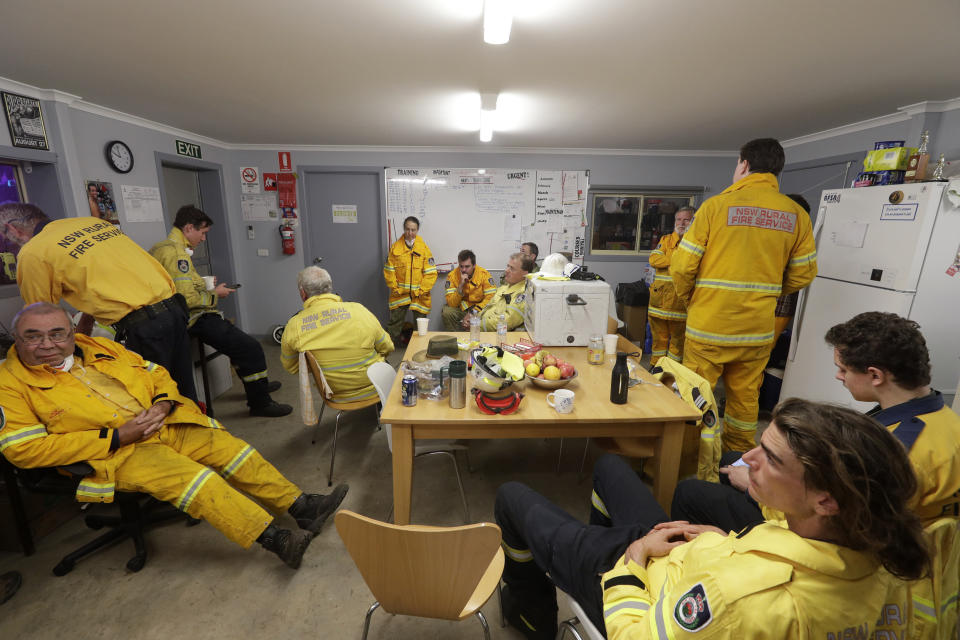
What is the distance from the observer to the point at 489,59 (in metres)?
2.21

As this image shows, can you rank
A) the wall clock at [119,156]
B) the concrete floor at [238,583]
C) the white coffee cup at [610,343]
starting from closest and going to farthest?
the concrete floor at [238,583]
the white coffee cup at [610,343]
the wall clock at [119,156]

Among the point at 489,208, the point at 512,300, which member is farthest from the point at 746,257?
the point at 489,208

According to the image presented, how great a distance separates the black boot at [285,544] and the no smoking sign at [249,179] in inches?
169

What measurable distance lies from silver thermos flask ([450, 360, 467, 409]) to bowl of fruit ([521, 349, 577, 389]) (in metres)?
0.39

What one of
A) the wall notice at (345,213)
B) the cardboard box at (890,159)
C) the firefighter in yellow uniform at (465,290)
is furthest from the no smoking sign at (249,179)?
the cardboard box at (890,159)

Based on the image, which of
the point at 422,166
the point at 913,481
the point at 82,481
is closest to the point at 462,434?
the point at 913,481

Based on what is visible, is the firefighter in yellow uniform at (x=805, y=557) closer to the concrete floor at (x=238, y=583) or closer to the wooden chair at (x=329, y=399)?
the concrete floor at (x=238, y=583)

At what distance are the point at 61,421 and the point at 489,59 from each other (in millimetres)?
2558

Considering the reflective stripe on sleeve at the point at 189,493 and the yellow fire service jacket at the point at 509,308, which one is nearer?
the reflective stripe on sleeve at the point at 189,493

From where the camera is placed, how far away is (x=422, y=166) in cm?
499

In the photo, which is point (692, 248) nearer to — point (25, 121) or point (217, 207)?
point (25, 121)

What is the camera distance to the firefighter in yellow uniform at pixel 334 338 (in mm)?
2393

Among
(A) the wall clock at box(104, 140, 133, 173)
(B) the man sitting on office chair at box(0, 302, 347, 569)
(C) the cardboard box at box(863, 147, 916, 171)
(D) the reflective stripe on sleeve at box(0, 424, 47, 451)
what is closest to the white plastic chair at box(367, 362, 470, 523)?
(B) the man sitting on office chair at box(0, 302, 347, 569)

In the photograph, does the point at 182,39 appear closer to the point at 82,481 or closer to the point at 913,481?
the point at 82,481
